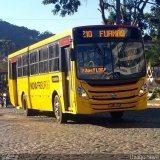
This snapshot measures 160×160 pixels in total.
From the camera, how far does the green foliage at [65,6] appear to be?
35.3 m

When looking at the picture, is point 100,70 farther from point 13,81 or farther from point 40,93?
point 13,81

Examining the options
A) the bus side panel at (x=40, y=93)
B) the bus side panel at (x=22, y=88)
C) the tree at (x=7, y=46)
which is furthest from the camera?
the tree at (x=7, y=46)

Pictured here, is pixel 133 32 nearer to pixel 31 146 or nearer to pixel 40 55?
pixel 40 55

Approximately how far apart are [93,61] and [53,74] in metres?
2.61

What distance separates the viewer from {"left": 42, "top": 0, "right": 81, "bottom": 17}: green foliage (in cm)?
3534

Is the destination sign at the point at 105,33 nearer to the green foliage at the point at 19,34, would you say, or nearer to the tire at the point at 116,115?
the tire at the point at 116,115

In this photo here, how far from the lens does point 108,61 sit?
15.6 meters

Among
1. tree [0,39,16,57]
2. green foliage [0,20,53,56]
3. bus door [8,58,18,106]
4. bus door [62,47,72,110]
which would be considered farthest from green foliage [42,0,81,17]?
green foliage [0,20,53,56]

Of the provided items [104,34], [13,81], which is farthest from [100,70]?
[13,81]

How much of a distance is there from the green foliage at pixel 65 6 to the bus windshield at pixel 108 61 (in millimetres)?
19851

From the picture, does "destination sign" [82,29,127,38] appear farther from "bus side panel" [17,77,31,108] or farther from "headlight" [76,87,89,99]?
"bus side panel" [17,77,31,108]

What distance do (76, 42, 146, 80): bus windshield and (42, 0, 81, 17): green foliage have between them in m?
19.9

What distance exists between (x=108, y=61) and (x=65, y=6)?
20640 millimetres

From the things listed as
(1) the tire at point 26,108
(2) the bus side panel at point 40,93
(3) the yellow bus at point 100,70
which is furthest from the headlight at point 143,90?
(1) the tire at point 26,108
